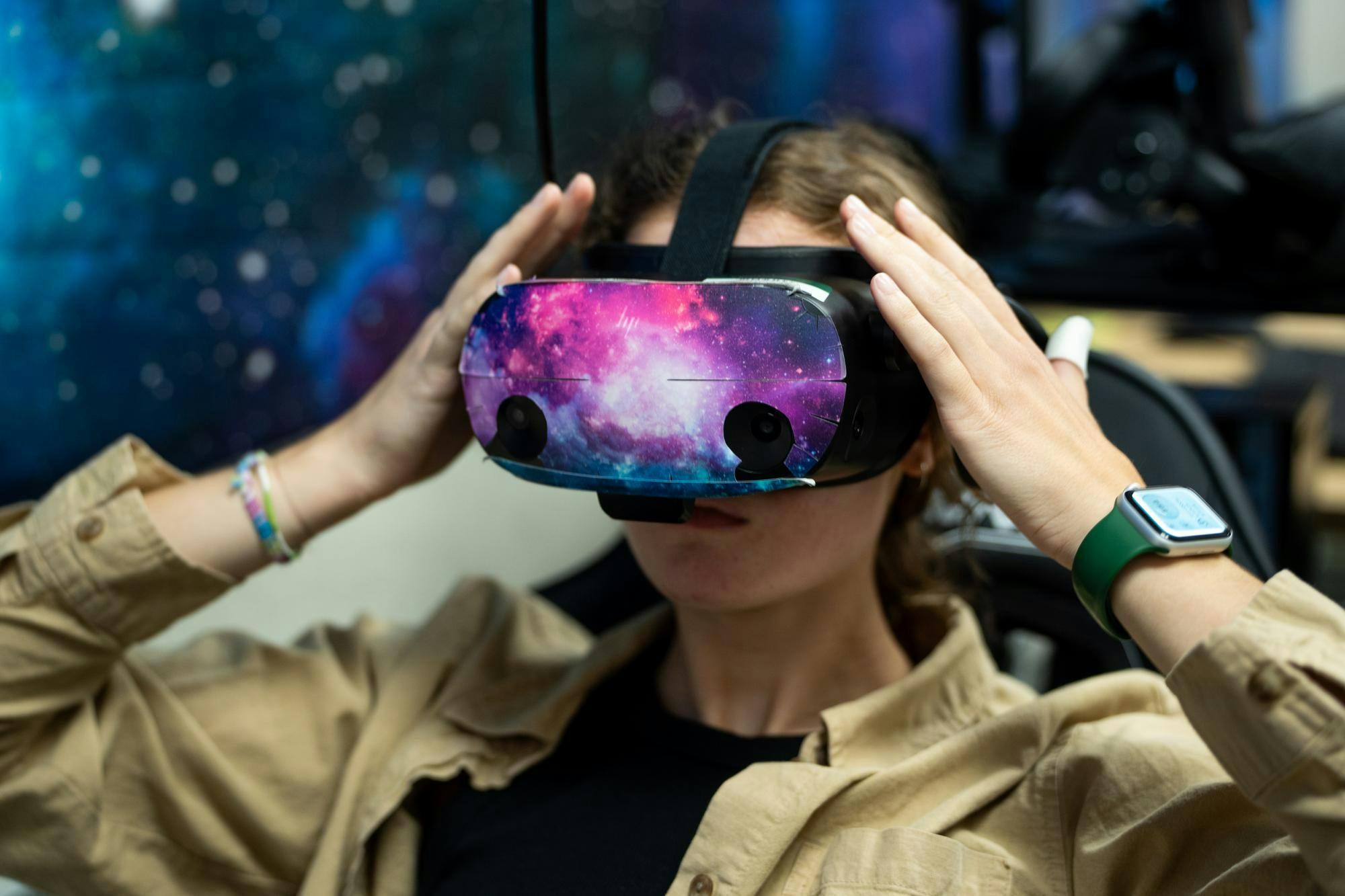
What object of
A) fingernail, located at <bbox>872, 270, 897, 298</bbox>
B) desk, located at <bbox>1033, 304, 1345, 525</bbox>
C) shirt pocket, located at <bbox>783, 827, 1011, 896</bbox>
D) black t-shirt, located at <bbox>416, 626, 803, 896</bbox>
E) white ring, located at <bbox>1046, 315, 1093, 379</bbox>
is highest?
fingernail, located at <bbox>872, 270, 897, 298</bbox>

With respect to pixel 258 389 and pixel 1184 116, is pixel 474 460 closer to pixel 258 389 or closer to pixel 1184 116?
pixel 258 389

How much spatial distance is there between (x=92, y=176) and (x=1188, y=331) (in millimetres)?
2038

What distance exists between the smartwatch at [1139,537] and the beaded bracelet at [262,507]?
2.09 ft

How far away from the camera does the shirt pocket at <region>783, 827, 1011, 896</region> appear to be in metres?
0.87

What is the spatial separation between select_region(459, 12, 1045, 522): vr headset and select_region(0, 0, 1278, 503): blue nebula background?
1.58 feet

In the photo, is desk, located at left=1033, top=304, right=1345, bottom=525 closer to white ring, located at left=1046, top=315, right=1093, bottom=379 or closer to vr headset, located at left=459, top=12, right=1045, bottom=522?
white ring, located at left=1046, top=315, right=1093, bottom=379

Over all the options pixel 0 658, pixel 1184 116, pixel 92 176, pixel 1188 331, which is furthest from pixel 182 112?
pixel 1188 331

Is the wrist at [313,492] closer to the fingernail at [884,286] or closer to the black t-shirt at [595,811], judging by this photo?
the black t-shirt at [595,811]

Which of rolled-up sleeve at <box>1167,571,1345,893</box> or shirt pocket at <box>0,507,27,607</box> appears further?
shirt pocket at <box>0,507,27,607</box>

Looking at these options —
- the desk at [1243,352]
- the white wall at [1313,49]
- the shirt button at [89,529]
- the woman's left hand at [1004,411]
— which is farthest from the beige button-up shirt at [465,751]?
the white wall at [1313,49]

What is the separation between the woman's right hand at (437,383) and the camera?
40.5 inches

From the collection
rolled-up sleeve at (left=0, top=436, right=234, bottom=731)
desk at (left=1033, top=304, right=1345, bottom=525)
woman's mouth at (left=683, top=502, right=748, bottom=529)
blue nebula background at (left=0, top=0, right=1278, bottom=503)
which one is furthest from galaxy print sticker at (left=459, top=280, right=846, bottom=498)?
desk at (left=1033, top=304, right=1345, bottom=525)

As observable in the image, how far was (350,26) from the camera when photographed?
1.43 metres

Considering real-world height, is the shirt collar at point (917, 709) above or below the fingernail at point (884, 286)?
below
